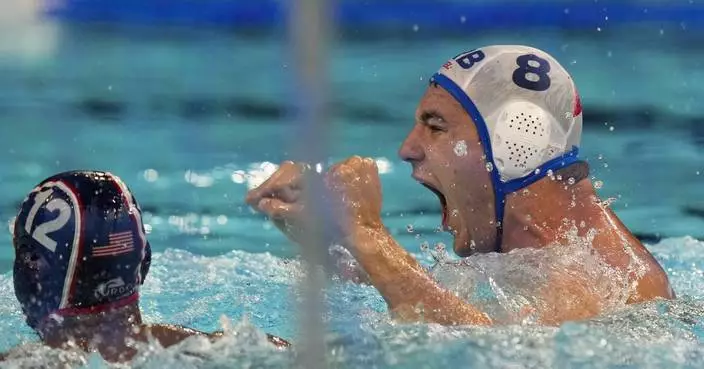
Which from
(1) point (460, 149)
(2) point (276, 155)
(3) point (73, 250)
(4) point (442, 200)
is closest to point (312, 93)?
(3) point (73, 250)

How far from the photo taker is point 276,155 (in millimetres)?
5711

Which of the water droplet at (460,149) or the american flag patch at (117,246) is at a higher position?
the water droplet at (460,149)

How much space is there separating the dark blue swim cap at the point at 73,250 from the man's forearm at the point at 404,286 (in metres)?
0.44

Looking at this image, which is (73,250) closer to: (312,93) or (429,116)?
(429,116)

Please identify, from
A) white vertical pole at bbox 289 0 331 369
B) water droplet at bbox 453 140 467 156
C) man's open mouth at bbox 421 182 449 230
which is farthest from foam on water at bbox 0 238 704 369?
white vertical pole at bbox 289 0 331 369

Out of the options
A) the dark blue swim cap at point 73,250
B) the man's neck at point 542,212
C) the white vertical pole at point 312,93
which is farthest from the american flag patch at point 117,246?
the white vertical pole at point 312,93

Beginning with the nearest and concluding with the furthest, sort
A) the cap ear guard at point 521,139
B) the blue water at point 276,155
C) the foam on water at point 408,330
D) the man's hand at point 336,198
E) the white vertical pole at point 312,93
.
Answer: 1. the white vertical pole at point 312,93
2. the man's hand at point 336,198
3. the foam on water at point 408,330
4. the blue water at point 276,155
5. the cap ear guard at point 521,139

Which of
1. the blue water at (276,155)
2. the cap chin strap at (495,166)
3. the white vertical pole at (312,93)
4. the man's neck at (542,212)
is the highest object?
the white vertical pole at (312,93)

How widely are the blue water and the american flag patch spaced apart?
0.20 m

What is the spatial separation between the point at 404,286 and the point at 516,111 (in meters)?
0.68

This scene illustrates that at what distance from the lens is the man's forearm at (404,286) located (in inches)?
91.3

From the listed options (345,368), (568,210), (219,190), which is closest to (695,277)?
(568,210)

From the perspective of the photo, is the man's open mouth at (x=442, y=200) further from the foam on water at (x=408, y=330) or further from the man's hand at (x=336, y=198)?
the man's hand at (x=336, y=198)

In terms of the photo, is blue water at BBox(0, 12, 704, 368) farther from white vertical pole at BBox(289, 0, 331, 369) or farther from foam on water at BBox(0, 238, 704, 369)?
white vertical pole at BBox(289, 0, 331, 369)
